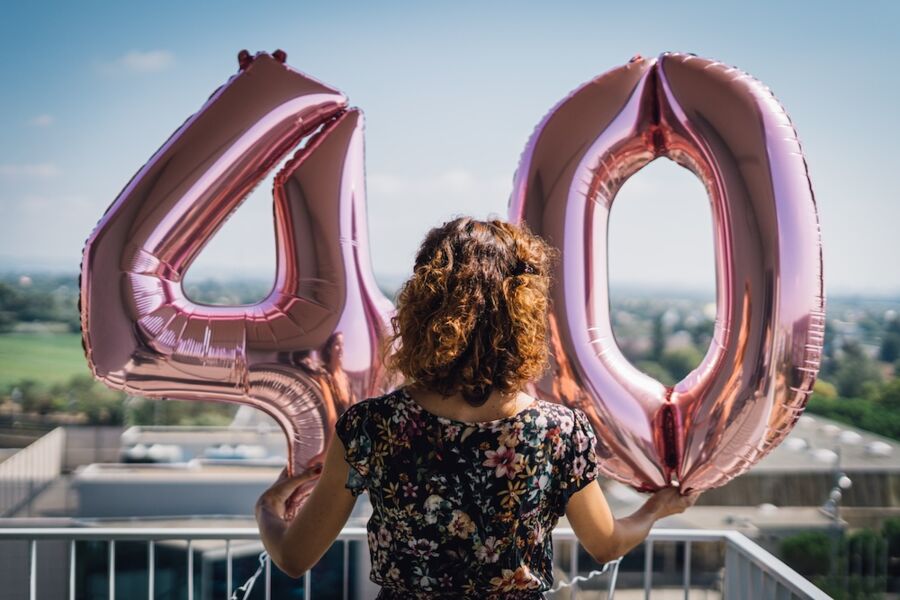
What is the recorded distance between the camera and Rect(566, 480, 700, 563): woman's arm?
3.12 ft

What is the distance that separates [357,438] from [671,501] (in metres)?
0.63

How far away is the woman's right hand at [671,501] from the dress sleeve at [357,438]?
21.4 inches

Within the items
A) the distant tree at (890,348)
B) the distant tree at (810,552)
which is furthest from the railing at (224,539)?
the distant tree at (890,348)

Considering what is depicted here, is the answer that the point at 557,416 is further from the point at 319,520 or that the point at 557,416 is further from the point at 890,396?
the point at 890,396

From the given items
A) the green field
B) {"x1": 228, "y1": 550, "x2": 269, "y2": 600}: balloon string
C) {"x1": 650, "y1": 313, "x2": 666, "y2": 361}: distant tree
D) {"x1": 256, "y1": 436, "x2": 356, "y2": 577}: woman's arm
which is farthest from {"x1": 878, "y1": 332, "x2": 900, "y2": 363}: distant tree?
{"x1": 256, "y1": 436, "x2": 356, "y2": 577}: woman's arm

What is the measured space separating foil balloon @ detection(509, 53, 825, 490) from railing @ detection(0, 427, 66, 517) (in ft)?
42.6

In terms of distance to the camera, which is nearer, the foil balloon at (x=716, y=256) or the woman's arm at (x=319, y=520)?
the woman's arm at (x=319, y=520)

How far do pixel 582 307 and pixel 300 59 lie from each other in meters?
0.68

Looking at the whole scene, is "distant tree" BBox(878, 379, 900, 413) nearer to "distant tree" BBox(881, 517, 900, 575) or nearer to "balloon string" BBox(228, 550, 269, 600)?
"distant tree" BBox(881, 517, 900, 575)

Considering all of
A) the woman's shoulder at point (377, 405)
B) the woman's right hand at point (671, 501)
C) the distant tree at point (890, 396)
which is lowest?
the distant tree at point (890, 396)

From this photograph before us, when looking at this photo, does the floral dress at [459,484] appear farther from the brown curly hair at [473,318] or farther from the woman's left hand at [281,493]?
the woman's left hand at [281,493]

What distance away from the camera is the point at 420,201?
3981 cm

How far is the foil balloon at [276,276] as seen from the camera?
1.26m

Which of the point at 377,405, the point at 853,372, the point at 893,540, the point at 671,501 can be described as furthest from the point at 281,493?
the point at 893,540
